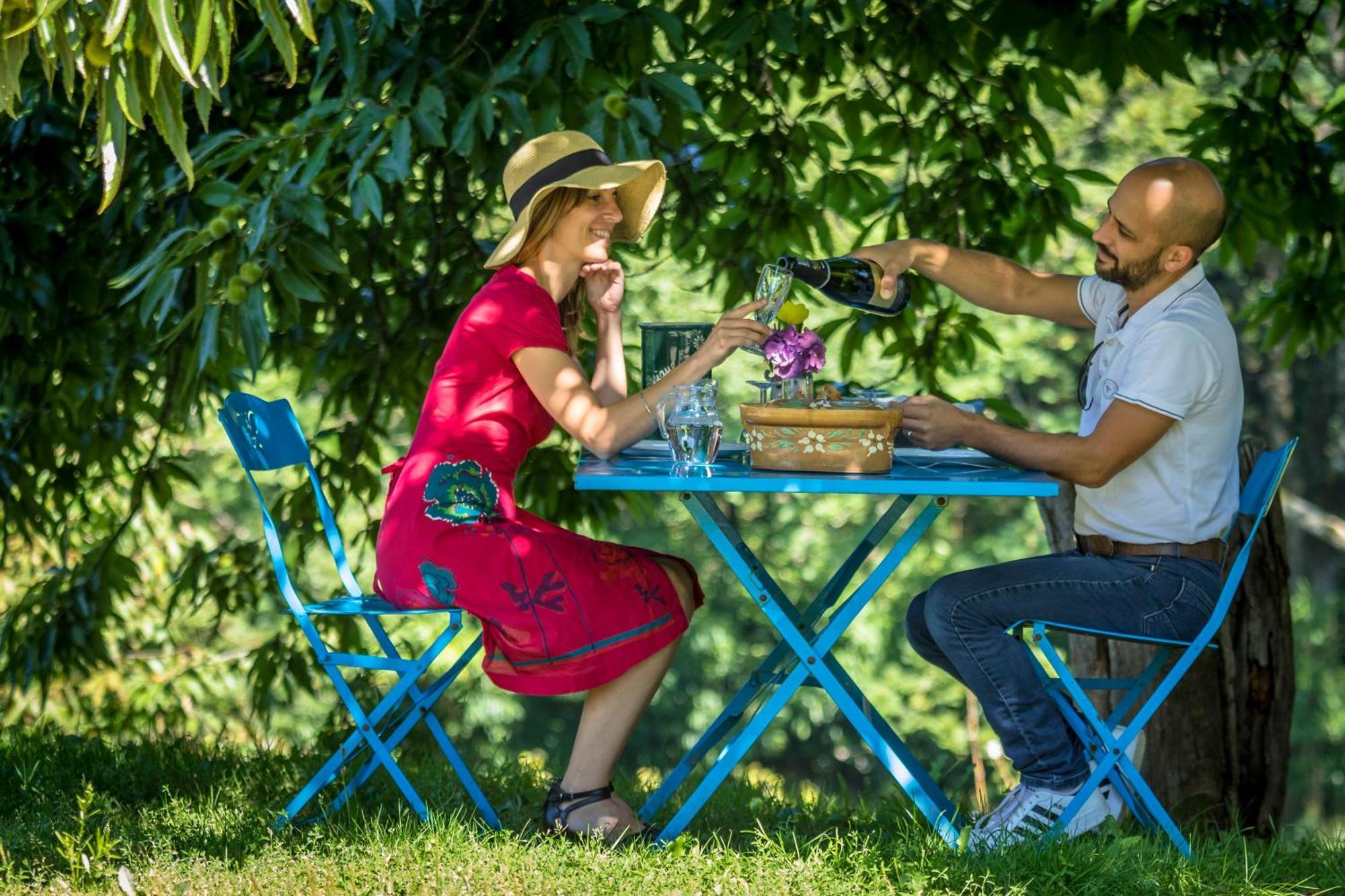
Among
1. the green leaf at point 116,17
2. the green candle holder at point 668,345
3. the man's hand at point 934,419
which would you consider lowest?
the man's hand at point 934,419

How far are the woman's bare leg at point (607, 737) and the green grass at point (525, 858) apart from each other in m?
0.08

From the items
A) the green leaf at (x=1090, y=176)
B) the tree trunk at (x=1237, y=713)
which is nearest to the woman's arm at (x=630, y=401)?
the green leaf at (x=1090, y=176)

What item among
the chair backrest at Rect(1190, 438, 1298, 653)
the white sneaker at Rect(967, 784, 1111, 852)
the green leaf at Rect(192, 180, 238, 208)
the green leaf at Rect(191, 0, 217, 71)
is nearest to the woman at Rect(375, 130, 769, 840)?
the green leaf at Rect(192, 180, 238, 208)

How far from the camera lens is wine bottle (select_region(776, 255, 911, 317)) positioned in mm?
3287

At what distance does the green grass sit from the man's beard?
109 cm

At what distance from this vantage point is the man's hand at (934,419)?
2.91m

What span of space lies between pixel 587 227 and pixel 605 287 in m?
0.18

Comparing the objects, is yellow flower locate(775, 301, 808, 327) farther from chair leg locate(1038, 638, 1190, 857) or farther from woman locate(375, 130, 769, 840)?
chair leg locate(1038, 638, 1190, 857)

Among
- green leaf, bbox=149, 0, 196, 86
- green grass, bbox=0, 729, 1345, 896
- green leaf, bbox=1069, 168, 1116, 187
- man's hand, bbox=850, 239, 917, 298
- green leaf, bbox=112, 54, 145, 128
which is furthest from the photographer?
green leaf, bbox=1069, 168, 1116, 187

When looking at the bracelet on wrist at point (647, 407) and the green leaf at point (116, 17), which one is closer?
the green leaf at point (116, 17)

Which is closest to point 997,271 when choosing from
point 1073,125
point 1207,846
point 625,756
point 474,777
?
point 1207,846

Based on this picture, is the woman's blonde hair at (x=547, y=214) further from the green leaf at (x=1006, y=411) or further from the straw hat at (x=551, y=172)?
the green leaf at (x=1006, y=411)

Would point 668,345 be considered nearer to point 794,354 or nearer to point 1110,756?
point 794,354

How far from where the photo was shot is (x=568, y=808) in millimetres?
3092
